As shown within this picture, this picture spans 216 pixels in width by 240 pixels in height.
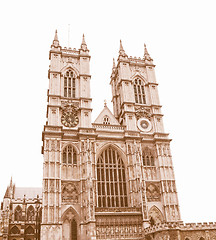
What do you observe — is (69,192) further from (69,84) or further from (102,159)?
(69,84)

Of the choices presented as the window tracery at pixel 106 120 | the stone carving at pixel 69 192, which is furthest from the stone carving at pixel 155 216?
the window tracery at pixel 106 120

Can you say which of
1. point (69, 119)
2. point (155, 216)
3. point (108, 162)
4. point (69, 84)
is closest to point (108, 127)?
point (108, 162)

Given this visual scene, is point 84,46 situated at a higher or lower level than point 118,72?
higher

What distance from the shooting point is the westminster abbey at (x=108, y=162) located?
103 ft

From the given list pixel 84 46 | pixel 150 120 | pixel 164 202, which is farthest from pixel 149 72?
pixel 164 202

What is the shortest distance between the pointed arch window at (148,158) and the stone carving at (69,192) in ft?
33.7

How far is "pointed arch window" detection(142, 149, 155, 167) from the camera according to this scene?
38344mm

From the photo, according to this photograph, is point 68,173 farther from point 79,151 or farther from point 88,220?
point 88,220

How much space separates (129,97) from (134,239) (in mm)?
20005

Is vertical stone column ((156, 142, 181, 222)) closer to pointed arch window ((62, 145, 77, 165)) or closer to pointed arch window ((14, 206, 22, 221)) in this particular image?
pointed arch window ((62, 145, 77, 165))

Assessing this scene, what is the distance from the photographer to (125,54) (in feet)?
150

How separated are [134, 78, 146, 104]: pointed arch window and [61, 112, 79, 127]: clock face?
10319 millimetres

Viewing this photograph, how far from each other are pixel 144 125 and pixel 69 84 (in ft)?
42.0

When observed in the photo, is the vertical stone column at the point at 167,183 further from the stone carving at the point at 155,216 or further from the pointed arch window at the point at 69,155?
the pointed arch window at the point at 69,155
